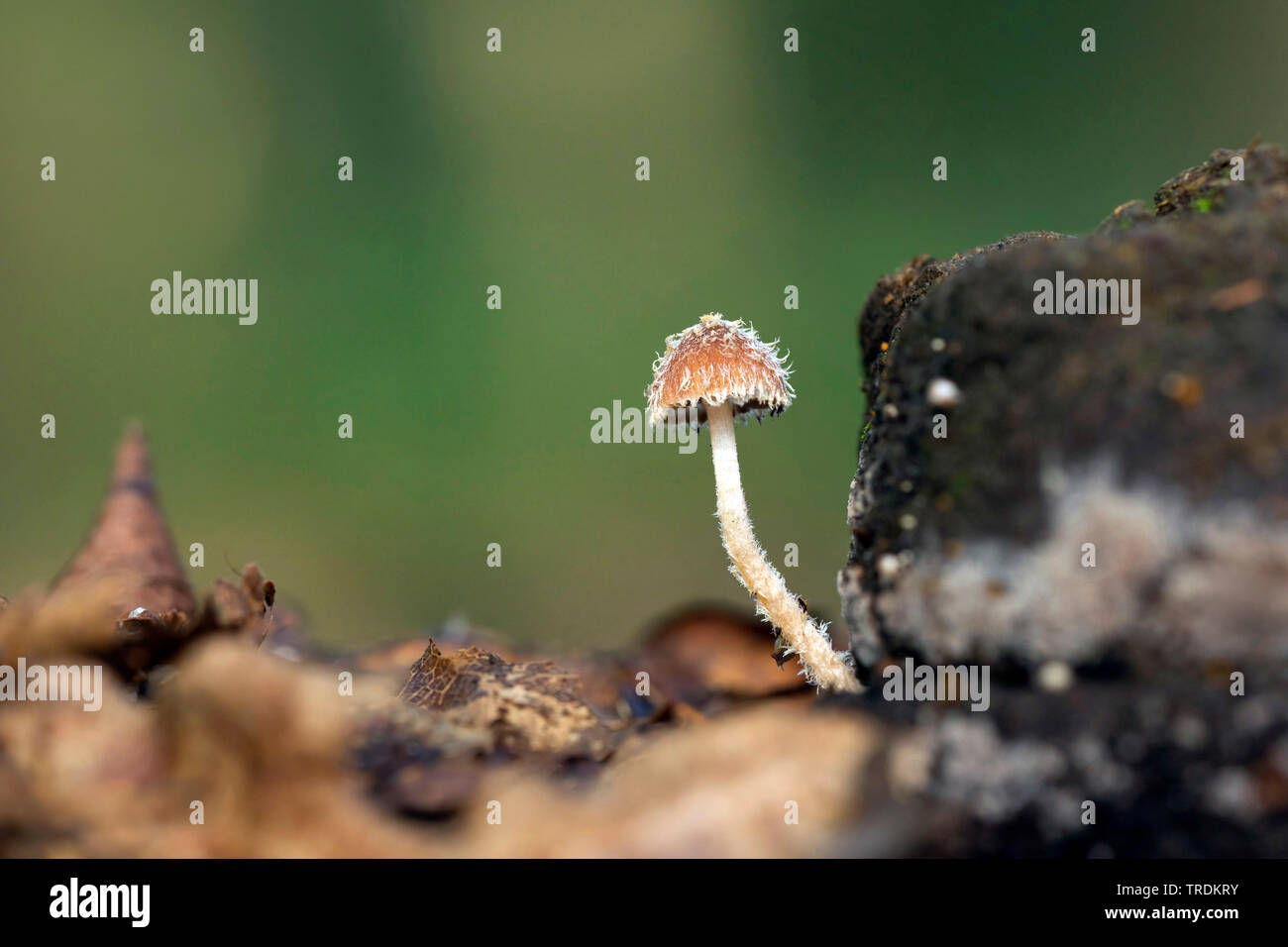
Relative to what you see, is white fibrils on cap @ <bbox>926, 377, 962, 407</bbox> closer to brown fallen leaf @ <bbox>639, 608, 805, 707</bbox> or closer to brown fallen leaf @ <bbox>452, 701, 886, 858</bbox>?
brown fallen leaf @ <bbox>452, 701, 886, 858</bbox>

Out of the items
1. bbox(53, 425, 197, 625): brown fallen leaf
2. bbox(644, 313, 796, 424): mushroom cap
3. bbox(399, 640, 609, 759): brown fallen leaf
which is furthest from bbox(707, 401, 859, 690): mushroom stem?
bbox(53, 425, 197, 625): brown fallen leaf

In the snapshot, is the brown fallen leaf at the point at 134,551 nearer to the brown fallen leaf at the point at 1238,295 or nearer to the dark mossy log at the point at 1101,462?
the dark mossy log at the point at 1101,462

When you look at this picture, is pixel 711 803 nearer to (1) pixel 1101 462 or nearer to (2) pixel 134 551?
(1) pixel 1101 462

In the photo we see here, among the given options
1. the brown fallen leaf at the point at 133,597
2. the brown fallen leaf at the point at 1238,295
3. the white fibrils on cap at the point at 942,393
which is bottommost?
the brown fallen leaf at the point at 133,597

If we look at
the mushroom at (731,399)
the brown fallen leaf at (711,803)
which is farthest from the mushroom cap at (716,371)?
the brown fallen leaf at (711,803)
